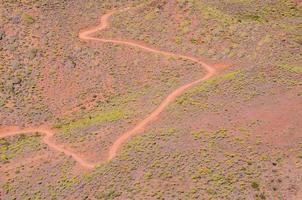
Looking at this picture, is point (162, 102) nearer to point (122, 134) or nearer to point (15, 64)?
point (122, 134)

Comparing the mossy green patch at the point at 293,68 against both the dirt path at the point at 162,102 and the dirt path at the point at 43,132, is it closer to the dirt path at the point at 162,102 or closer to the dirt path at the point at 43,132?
the dirt path at the point at 162,102

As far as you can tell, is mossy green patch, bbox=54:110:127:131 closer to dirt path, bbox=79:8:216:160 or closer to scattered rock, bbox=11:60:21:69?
dirt path, bbox=79:8:216:160

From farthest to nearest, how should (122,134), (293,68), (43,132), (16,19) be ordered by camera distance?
(16,19), (293,68), (43,132), (122,134)

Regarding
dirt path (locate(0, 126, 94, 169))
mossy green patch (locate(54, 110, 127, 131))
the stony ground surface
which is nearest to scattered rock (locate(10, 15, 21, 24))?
the stony ground surface

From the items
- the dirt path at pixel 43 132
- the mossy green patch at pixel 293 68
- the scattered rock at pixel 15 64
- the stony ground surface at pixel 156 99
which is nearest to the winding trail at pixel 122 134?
the dirt path at pixel 43 132

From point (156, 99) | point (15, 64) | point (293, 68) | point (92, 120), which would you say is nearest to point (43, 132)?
point (92, 120)

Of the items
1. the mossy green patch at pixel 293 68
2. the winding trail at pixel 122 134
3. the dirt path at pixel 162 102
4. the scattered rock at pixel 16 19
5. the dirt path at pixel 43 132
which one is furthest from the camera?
the scattered rock at pixel 16 19

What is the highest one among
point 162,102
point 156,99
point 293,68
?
point 293,68

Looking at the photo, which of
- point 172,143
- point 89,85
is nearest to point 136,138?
point 172,143
